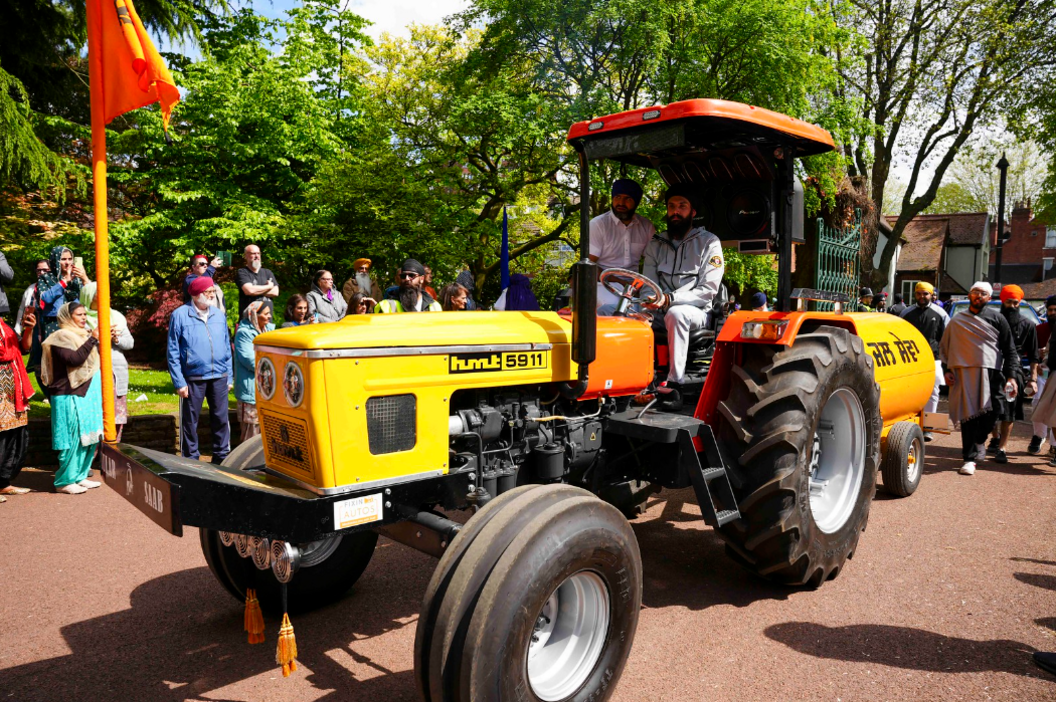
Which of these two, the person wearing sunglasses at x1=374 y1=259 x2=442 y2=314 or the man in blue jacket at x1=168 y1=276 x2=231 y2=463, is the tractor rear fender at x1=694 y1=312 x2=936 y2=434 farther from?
the man in blue jacket at x1=168 y1=276 x2=231 y2=463

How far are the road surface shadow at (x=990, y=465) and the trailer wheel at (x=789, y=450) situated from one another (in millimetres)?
3588

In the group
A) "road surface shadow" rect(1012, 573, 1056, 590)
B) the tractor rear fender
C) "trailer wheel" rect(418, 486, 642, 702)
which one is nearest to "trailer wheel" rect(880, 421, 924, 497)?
the tractor rear fender

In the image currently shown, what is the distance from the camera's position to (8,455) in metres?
6.30

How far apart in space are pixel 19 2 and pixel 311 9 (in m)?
7.49

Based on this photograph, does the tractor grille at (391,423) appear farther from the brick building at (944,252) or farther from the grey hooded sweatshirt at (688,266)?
the brick building at (944,252)

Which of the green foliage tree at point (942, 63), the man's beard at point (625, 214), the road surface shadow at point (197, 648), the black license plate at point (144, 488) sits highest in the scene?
the green foliage tree at point (942, 63)

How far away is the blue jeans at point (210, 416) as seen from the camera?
6832 millimetres

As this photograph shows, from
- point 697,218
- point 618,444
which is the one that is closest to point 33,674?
point 618,444

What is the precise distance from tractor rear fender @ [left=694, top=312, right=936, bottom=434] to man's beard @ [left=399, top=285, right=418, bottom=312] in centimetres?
419

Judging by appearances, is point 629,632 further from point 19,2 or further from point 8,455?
point 19,2

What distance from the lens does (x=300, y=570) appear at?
12.7ft

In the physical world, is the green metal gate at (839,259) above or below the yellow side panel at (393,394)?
above

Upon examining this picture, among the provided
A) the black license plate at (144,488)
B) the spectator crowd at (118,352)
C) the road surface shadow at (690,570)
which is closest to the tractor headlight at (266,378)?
the black license plate at (144,488)

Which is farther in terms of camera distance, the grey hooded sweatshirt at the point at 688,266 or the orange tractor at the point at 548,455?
the grey hooded sweatshirt at the point at 688,266
